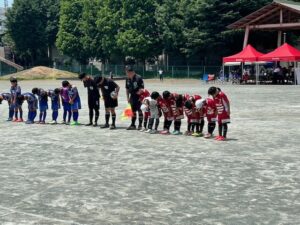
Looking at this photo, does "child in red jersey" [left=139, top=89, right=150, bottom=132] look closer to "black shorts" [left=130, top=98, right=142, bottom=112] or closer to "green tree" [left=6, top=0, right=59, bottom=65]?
"black shorts" [left=130, top=98, right=142, bottom=112]

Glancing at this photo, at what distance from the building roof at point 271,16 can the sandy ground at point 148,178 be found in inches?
1329

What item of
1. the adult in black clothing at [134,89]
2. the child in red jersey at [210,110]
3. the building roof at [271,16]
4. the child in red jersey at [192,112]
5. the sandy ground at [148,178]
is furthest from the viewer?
the building roof at [271,16]

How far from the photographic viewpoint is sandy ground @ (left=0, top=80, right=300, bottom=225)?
6074 mm

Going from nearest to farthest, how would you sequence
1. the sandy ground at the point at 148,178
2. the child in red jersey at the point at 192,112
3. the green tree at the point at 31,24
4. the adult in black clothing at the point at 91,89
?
1. the sandy ground at the point at 148,178
2. the child in red jersey at the point at 192,112
3. the adult in black clothing at the point at 91,89
4. the green tree at the point at 31,24

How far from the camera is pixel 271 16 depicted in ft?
156

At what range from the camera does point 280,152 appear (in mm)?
10141

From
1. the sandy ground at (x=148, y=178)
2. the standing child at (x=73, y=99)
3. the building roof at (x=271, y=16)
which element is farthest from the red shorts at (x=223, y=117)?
the building roof at (x=271, y=16)

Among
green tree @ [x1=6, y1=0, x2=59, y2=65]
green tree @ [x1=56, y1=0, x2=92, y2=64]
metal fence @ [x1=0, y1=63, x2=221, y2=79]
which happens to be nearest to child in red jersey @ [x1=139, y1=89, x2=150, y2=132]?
metal fence @ [x1=0, y1=63, x2=221, y2=79]

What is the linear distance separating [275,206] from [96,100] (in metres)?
9.47

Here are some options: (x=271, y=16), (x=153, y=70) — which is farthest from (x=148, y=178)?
(x=153, y=70)

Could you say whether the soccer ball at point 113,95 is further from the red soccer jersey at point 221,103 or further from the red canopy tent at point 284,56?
the red canopy tent at point 284,56

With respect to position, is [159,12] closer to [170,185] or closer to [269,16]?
[269,16]

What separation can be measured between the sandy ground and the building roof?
33751mm

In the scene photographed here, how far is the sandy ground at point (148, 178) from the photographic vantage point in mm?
6074
